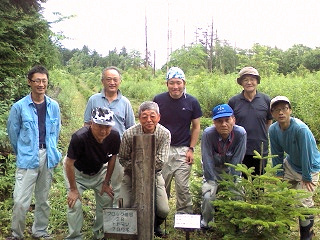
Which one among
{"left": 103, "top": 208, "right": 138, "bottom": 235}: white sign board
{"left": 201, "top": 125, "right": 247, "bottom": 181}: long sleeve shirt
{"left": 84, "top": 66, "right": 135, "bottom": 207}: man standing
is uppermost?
{"left": 84, "top": 66, "right": 135, "bottom": 207}: man standing

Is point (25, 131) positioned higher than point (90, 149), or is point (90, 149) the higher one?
point (25, 131)

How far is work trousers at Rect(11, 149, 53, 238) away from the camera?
12.8ft

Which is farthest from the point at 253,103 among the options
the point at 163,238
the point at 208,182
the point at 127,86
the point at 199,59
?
the point at 199,59

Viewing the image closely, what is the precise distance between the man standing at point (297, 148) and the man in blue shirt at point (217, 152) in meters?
0.43

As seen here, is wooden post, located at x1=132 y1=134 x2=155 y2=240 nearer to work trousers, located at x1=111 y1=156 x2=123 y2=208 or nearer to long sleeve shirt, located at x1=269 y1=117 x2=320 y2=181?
work trousers, located at x1=111 y1=156 x2=123 y2=208

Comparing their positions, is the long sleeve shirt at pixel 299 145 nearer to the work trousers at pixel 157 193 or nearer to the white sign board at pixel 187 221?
the white sign board at pixel 187 221

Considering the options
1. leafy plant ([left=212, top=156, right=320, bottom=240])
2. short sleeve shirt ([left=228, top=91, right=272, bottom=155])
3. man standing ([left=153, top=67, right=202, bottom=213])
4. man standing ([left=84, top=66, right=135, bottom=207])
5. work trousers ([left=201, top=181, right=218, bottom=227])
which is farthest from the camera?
short sleeve shirt ([left=228, top=91, right=272, bottom=155])

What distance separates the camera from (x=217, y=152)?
166 inches

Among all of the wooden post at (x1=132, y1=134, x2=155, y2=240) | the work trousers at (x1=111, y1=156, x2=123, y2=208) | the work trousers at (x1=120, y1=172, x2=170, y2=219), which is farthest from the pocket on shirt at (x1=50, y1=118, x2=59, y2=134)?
the wooden post at (x1=132, y1=134, x2=155, y2=240)

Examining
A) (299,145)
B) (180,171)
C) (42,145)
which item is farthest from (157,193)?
(299,145)

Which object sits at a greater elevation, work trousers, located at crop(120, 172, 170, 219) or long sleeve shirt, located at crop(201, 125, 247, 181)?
long sleeve shirt, located at crop(201, 125, 247, 181)

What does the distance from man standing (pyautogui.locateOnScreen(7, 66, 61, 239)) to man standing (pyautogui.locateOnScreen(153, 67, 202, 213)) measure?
53.2 inches

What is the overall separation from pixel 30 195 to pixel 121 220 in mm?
1391

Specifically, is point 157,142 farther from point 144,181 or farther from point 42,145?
point 42,145
